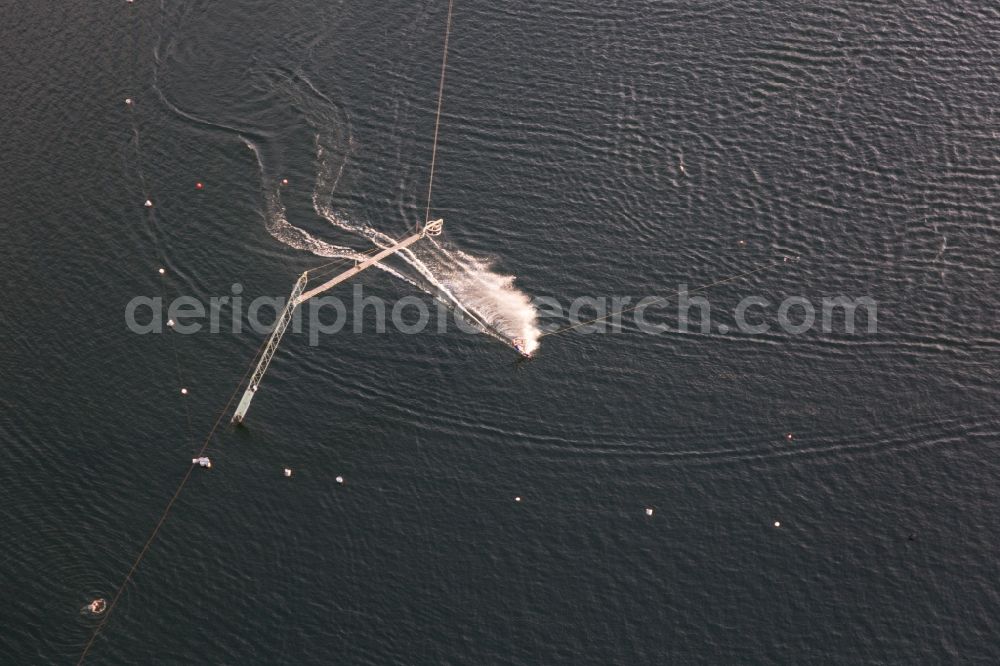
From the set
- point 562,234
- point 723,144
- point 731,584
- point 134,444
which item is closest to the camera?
point 731,584

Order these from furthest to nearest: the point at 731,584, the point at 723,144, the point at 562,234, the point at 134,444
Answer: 1. the point at 723,144
2. the point at 562,234
3. the point at 134,444
4. the point at 731,584

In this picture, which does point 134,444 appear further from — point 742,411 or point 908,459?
point 908,459

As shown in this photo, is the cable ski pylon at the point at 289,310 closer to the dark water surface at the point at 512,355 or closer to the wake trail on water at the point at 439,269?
the dark water surface at the point at 512,355

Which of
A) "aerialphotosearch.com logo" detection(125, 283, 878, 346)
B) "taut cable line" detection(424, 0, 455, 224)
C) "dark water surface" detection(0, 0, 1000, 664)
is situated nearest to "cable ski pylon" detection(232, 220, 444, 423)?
"dark water surface" detection(0, 0, 1000, 664)

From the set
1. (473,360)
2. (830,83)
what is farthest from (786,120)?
(473,360)

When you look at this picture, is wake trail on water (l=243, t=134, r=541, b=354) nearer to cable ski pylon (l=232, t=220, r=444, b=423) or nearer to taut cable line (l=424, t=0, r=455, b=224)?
cable ski pylon (l=232, t=220, r=444, b=423)

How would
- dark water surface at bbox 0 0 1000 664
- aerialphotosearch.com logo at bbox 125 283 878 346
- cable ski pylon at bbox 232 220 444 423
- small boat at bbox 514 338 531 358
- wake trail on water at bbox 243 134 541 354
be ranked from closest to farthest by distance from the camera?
dark water surface at bbox 0 0 1000 664 < cable ski pylon at bbox 232 220 444 423 < small boat at bbox 514 338 531 358 < wake trail on water at bbox 243 134 541 354 < aerialphotosearch.com logo at bbox 125 283 878 346
